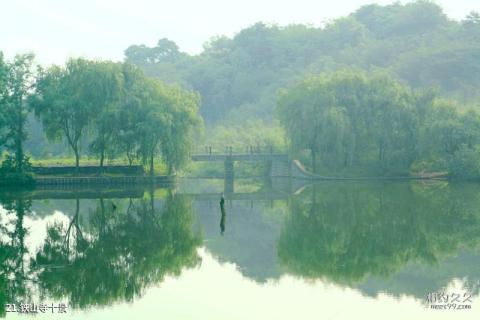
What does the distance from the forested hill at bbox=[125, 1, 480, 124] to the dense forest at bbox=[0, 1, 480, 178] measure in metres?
0.22

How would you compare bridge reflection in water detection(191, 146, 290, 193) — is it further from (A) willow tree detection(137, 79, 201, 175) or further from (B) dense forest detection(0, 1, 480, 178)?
(A) willow tree detection(137, 79, 201, 175)

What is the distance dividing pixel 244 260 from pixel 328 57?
102074 millimetres

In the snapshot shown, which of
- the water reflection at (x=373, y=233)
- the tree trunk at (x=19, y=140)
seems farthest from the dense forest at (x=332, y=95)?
the water reflection at (x=373, y=233)

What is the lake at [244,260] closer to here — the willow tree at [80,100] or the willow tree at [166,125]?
the willow tree at [166,125]

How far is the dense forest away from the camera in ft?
182

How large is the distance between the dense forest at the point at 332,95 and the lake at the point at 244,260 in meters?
19.6

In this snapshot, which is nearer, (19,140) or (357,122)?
(19,140)

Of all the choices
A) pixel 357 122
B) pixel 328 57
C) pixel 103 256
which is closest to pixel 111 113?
pixel 357 122

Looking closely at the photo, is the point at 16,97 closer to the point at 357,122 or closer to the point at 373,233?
the point at 357,122

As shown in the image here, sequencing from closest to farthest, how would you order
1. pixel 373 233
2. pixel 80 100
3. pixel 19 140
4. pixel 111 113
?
1. pixel 373 233
2. pixel 111 113
3. pixel 80 100
4. pixel 19 140

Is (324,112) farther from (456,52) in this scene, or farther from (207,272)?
(456,52)

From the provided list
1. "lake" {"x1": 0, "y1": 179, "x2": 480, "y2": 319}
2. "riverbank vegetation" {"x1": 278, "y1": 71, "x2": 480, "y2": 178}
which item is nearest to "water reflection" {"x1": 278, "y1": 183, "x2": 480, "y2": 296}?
"lake" {"x1": 0, "y1": 179, "x2": 480, "y2": 319}

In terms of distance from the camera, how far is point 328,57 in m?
121

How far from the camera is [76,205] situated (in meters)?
38.2
